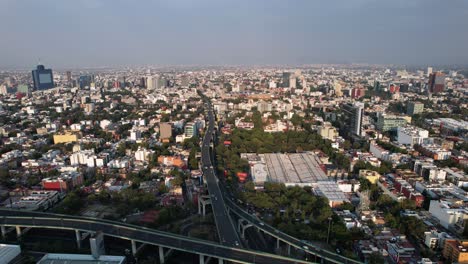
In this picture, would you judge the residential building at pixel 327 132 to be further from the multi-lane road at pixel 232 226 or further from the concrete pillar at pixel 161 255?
the concrete pillar at pixel 161 255

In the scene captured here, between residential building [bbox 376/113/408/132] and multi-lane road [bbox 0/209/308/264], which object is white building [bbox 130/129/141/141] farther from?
residential building [bbox 376/113/408/132]

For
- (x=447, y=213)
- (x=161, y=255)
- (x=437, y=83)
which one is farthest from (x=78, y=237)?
(x=437, y=83)

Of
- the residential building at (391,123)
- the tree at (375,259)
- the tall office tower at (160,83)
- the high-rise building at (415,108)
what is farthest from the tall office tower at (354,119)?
the tall office tower at (160,83)

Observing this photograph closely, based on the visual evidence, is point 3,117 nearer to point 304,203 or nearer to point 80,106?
point 80,106

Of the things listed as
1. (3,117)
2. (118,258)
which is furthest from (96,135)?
(118,258)

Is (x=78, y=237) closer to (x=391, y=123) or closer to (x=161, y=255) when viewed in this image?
(x=161, y=255)

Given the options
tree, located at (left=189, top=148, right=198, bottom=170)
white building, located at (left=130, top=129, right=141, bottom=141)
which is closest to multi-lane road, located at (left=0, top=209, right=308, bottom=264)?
tree, located at (left=189, top=148, right=198, bottom=170)
